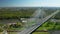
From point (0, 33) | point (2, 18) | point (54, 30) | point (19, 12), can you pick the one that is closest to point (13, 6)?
→ point (19, 12)

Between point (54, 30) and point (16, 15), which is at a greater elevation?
point (16, 15)

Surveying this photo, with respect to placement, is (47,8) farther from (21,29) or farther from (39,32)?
(21,29)

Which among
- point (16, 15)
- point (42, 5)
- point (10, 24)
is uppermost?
point (42, 5)

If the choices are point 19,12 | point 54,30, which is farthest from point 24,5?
point 54,30

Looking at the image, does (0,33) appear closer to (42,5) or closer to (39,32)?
(39,32)

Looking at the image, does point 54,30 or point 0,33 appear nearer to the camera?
point 0,33

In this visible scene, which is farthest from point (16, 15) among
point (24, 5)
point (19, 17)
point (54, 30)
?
point (54, 30)

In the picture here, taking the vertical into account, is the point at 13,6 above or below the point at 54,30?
above

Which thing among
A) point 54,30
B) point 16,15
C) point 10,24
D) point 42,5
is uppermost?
point 42,5
